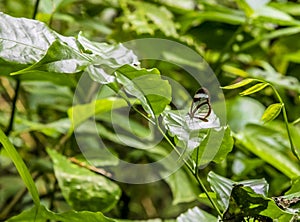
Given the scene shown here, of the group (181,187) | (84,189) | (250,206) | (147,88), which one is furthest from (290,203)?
(181,187)

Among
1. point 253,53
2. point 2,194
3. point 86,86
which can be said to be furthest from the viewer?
point 253,53

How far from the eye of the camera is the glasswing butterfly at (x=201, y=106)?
415mm

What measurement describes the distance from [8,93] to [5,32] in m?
0.72

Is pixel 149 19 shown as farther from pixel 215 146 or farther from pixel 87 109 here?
pixel 215 146

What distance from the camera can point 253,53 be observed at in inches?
46.6

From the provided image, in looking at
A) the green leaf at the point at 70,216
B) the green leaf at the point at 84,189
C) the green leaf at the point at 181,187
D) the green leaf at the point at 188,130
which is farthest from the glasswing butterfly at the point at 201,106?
the green leaf at the point at 181,187

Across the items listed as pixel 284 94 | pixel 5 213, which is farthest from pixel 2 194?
pixel 284 94

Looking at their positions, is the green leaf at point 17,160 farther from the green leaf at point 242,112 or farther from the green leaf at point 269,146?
the green leaf at point 242,112

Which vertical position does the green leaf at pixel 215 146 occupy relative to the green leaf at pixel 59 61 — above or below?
below

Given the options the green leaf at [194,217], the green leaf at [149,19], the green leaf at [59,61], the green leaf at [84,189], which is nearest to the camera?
the green leaf at [59,61]

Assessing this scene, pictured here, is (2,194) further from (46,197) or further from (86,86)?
(86,86)

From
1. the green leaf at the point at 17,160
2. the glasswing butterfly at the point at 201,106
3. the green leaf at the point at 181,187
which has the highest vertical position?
the glasswing butterfly at the point at 201,106

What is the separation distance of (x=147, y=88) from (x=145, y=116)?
0.08 ft

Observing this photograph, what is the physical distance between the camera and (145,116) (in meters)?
0.43
